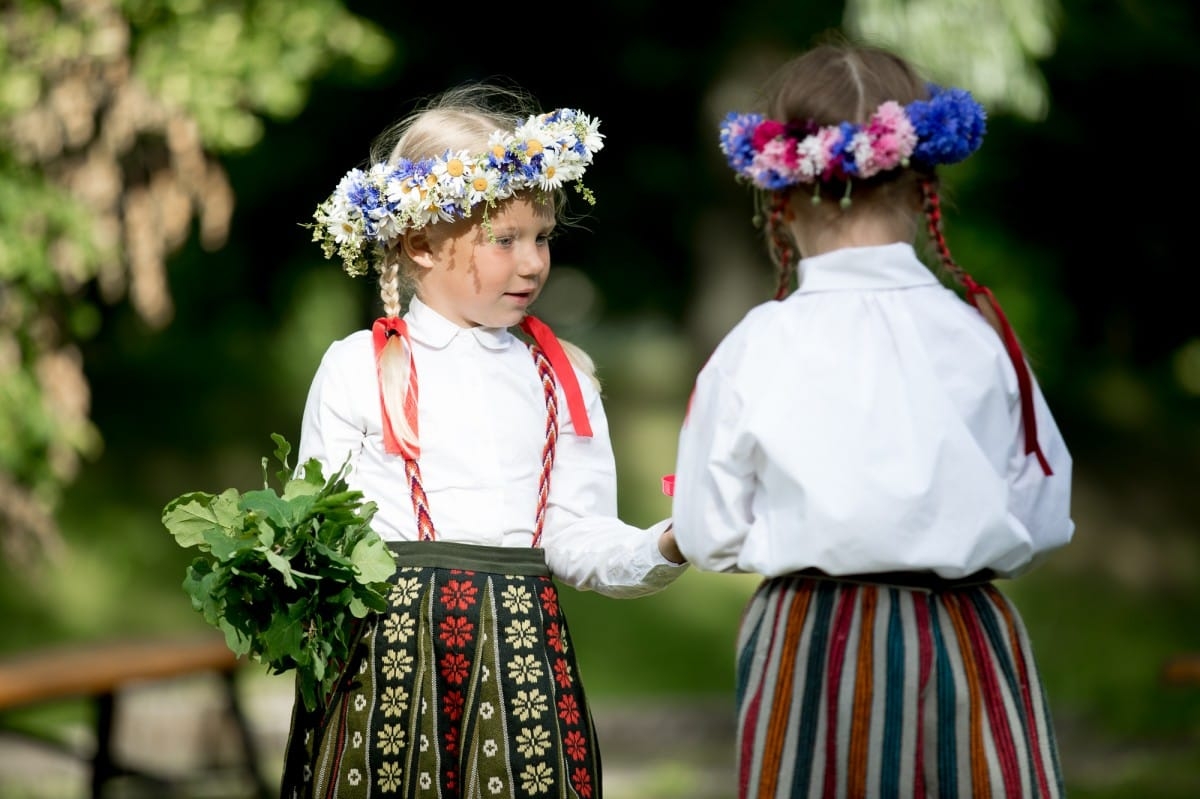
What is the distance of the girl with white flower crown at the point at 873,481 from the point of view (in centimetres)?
266

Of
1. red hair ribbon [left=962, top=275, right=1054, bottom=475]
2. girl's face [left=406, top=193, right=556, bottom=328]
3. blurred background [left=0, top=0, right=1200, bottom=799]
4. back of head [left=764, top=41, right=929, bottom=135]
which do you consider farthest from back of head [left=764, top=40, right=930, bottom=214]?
blurred background [left=0, top=0, right=1200, bottom=799]

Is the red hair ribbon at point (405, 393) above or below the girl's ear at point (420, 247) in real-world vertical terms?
below

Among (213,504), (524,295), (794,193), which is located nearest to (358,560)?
(213,504)

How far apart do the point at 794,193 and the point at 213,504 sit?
1.31 m

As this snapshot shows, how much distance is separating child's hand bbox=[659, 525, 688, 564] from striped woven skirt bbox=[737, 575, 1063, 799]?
372 millimetres

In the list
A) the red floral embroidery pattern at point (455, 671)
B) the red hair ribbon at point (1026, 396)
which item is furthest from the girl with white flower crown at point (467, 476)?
the red hair ribbon at point (1026, 396)

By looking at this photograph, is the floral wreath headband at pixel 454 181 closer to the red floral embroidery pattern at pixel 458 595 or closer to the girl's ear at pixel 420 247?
the girl's ear at pixel 420 247

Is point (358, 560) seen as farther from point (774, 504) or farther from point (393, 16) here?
point (393, 16)

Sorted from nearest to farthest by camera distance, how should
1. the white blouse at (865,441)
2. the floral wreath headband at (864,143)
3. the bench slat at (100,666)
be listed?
the white blouse at (865,441), the floral wreath headband at (864,143), the bench slat at (100,666)

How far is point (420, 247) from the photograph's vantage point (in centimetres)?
344

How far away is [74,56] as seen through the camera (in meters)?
5.86

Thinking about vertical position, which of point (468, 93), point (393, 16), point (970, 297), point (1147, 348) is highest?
point (393, 16)

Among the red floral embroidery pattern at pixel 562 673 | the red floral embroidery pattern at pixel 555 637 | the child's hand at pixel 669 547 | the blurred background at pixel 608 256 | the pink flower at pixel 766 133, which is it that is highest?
the blurred background at pixel 608 256

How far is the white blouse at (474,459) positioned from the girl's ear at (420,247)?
10 cm
